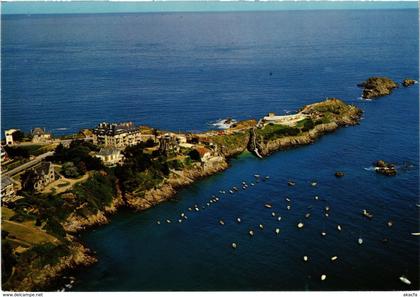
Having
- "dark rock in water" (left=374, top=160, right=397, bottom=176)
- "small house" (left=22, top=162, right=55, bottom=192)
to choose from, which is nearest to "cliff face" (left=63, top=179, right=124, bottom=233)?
"small house" (left=22, top=162, right=55, bottom=192)

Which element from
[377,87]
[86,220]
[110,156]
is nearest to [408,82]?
[377,87]

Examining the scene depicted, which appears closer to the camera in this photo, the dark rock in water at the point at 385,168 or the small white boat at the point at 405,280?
the small white boat at the point at 405,280

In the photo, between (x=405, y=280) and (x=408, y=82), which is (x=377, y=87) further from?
(x=405, y=280)

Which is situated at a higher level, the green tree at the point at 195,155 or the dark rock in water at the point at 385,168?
the green tree at the point at 195,155

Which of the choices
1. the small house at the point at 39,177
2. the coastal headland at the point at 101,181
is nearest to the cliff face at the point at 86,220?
the coastal headland at the point at 101,181

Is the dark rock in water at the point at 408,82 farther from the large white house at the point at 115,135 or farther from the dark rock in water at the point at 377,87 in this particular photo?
the large white house at the point at 115,135

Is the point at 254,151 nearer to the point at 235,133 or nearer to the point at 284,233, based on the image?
the point at 235,133
